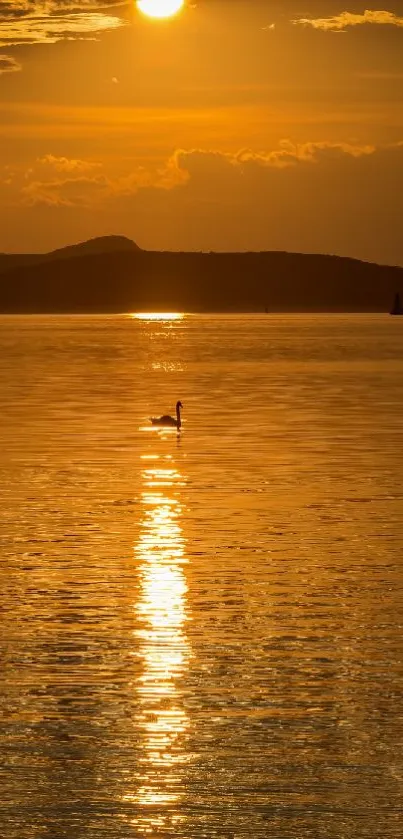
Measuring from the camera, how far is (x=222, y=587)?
22688 millimetres

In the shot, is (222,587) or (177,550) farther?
(177,550)

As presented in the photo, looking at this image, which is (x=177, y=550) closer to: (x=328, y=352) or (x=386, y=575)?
(x=386, y=575)

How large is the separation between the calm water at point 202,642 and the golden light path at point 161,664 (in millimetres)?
32

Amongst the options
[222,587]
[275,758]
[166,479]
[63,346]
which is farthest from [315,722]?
[63,346]

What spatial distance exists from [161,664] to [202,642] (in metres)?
1.14

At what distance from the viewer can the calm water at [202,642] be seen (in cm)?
1377

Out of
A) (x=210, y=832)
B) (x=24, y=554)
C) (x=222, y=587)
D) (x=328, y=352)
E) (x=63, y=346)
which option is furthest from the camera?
(x=63, y=346)

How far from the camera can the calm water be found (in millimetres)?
13773

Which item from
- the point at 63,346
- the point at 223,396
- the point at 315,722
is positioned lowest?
the point at 63,346

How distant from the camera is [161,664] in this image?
59.6 feet

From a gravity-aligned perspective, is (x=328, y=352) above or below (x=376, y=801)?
below

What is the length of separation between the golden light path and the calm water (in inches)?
1.3

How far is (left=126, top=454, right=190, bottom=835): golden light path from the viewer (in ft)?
45.2

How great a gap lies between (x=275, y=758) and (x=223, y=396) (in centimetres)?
5804
